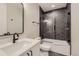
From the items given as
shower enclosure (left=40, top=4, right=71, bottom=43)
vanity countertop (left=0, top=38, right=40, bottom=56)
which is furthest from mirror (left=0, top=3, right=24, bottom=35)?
shower enclosure (left=40, top=4, right=71, bottom=43)

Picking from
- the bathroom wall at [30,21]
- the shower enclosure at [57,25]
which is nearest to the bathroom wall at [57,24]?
the shower enclosure at [57,25]

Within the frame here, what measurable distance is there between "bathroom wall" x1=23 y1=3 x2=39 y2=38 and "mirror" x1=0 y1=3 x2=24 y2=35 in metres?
0.07

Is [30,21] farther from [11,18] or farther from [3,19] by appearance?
[3,19]

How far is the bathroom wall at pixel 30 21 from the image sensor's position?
1204 mm

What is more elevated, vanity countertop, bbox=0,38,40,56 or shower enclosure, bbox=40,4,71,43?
shower enclosure, bbox=40,4,71,43

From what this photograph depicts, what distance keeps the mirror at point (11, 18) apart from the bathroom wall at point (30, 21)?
70 millimetres

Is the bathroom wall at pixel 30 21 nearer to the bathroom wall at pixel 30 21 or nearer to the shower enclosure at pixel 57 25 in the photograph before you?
the bathroom wall at pixel 30 21

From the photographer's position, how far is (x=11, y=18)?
1.09 meters

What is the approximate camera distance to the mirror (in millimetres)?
943

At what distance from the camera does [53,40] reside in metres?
1.91

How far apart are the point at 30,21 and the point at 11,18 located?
11.4 inches

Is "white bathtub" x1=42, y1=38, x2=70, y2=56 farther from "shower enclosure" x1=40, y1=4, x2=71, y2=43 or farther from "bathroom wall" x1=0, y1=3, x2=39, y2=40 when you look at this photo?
"bathroom wall" x1=0, y1=3, x2=39, y2=40

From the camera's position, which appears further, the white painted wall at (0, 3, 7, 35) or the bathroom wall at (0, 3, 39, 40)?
the bathroom wall at (0, 3, 39, 40)

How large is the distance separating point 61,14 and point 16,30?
127cm
